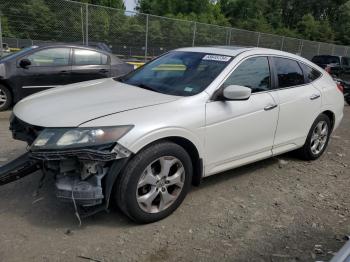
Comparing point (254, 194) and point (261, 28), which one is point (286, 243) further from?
point (261, 28)

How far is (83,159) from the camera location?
10.6 ft

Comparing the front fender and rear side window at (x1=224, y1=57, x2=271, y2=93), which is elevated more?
rear side window at (x1=224, y1=57, x2=271, y2=93)

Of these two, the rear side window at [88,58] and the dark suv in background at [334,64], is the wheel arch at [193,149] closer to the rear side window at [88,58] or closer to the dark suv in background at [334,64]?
the rear side window at [88,58]

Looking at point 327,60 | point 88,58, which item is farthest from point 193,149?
point 327,60

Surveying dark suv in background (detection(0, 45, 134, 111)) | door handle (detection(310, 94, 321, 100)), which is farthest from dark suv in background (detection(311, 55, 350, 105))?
door handle (detection(310, 94, 321, 100))

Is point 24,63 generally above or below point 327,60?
above

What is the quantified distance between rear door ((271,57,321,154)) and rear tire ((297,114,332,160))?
0.15m

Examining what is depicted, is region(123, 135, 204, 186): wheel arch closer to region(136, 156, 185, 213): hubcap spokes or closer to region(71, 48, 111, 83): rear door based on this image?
region(136, 156, 185, 213): hubcap spokes

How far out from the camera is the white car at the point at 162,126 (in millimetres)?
3275

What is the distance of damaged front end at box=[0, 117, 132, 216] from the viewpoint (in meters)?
3.20

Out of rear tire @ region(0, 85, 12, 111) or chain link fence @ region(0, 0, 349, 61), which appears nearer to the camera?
rear tire @ region(0, 85, 12, 111)

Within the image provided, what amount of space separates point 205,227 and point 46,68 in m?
6.05

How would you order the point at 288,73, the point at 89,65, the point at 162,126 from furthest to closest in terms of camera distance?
the point at 89,65
the point at 288,73
the point at 162,126

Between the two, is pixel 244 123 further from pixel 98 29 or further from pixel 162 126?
pixel 98 29
